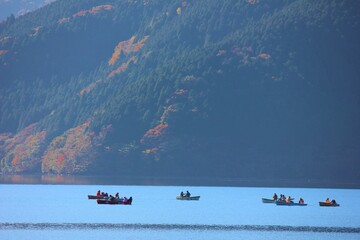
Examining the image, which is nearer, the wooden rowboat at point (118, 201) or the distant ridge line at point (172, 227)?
the distant ridge line at point (172, 227)

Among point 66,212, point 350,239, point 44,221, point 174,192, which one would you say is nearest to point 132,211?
point 66,212

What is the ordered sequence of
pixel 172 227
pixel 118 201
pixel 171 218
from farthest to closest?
pixel 118 201, pixel 171 218, pixel 172 227

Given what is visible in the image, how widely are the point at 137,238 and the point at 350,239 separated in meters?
19.8

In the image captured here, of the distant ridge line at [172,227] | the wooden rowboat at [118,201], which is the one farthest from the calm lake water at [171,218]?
the wooden rowboat at [118,201]

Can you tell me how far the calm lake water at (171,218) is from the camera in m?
100

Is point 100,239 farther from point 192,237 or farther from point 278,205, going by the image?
point 278,205

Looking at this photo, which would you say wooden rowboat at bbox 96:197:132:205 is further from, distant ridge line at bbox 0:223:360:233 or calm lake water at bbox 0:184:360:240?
distant ridge line at bbox 0:223:360:233

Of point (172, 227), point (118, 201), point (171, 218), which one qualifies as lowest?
point (172, 227)

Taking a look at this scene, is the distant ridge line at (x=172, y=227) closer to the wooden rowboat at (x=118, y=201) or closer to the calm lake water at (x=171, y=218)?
the calm lake water at (x=171, y=218)

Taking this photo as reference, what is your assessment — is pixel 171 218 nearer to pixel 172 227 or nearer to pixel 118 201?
pixel 172 227

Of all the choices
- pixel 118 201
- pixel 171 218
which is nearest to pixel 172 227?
pixel 171 218

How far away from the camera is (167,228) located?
107 meters

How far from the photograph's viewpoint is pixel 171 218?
12150cm

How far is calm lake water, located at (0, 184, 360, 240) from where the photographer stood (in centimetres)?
10050
